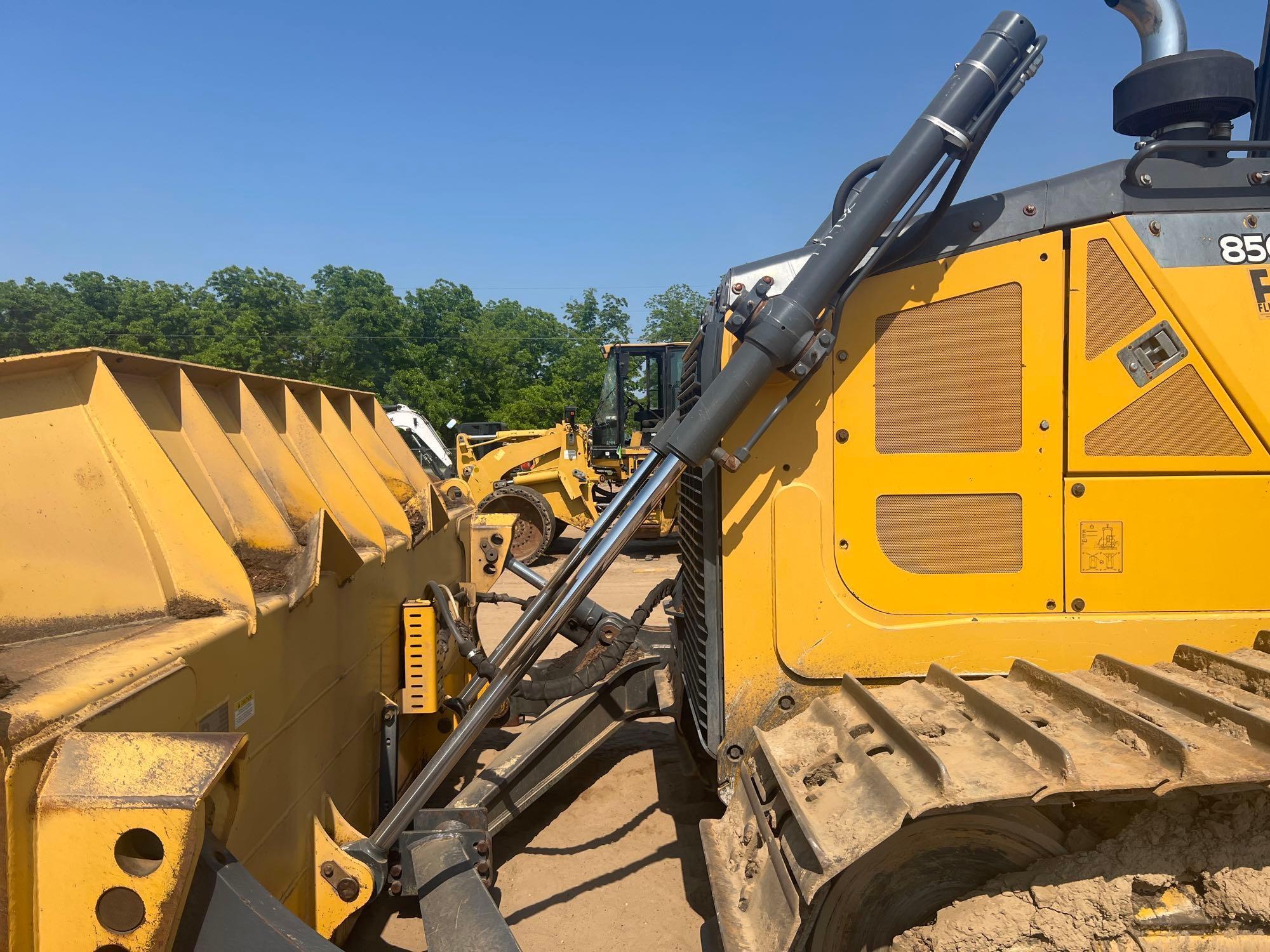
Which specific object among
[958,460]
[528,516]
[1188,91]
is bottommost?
[528,516]

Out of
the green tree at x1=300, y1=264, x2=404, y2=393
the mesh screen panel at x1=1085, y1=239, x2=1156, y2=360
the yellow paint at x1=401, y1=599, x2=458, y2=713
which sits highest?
the green tree at x1=300, y1=264, x2=404, y2=393

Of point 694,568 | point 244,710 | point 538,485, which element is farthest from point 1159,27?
point 538,485

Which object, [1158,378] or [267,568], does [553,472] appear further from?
[1158,378]

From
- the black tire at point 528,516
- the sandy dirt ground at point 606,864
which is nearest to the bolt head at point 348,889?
the sandy dirt ground at point 606,864

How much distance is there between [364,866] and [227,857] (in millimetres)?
1053

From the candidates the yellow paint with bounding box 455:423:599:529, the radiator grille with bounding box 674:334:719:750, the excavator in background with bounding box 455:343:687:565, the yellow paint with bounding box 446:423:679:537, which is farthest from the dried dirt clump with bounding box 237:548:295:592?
the yellow paint with bounding box 455:423:599:529

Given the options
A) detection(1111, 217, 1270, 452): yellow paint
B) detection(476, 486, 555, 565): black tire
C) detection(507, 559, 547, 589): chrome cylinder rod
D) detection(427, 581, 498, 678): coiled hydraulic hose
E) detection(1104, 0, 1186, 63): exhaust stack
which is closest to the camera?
detection(1111, 217, 1270, 452): yellow paint

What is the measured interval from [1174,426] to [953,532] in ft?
2.54

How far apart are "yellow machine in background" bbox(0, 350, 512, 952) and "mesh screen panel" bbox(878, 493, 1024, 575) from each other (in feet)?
6.10

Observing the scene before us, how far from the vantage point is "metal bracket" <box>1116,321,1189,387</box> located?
261 cm

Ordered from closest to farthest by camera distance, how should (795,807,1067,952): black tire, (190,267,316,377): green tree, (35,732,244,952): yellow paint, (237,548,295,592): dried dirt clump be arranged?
(35,732,244,952): yellow paint
(795,807,1067,952): black tire
(237,548,295,592): dried dirt clump
(190,267,316,377): green tree

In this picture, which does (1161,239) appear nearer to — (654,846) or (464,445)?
(654,846)

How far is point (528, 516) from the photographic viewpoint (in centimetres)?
1253

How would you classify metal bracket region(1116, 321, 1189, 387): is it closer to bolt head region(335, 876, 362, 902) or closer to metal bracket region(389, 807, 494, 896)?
metal bracket region(389, 807, 494, 896)
